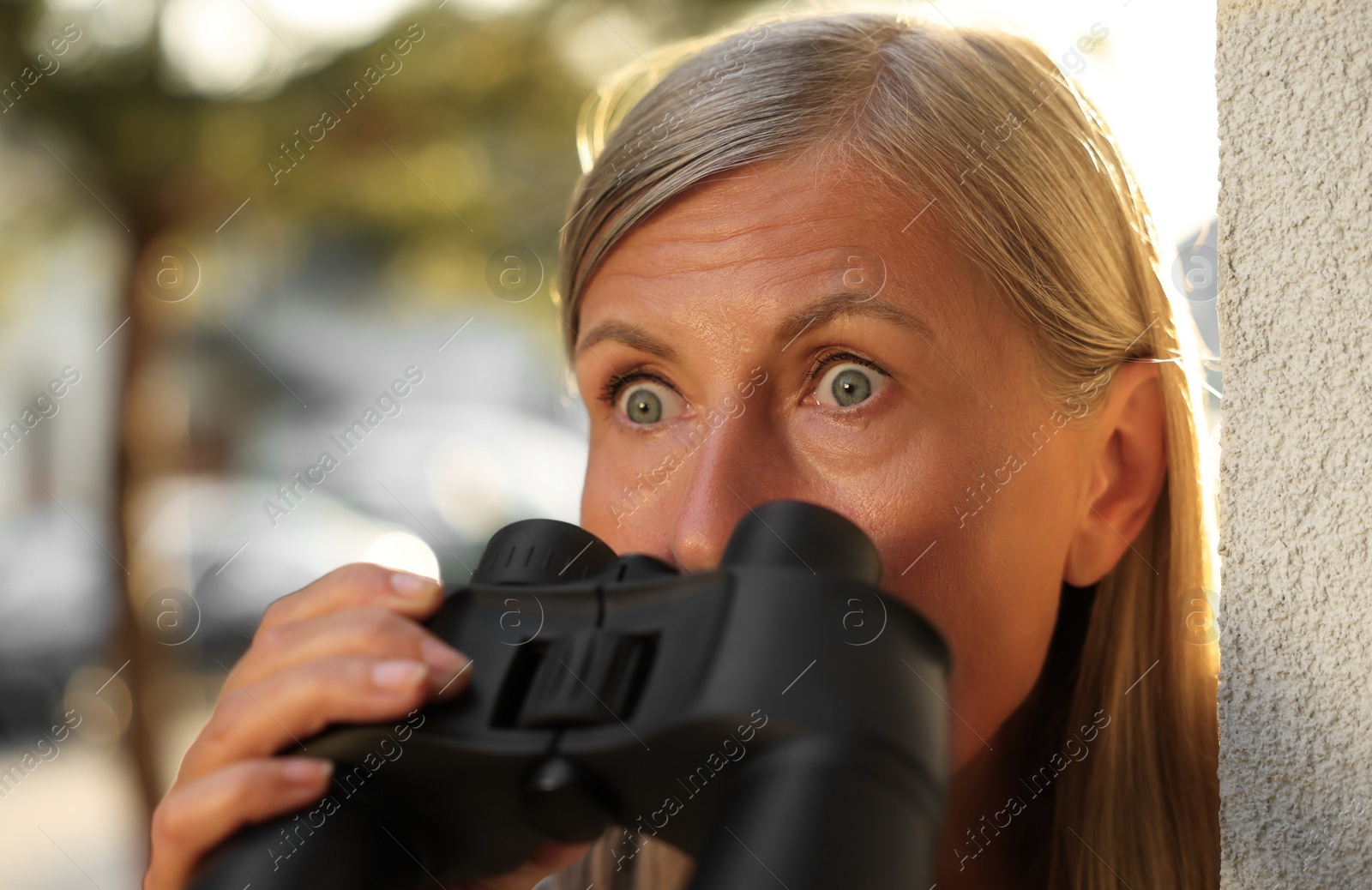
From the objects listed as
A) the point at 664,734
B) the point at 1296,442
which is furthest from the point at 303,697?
the point at 1296,442

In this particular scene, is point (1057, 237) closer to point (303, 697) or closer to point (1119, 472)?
point (1119, 472)

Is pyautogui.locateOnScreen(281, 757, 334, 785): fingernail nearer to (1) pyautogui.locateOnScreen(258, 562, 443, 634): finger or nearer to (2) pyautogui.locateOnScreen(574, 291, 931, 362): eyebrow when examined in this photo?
(1) pyautogui.locateOnScreen(258, 562, 443, 634): finger

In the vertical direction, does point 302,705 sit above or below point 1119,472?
above

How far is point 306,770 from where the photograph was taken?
102 centimetres

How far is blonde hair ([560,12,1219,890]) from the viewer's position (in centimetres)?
149

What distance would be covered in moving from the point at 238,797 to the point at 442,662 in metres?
0.24

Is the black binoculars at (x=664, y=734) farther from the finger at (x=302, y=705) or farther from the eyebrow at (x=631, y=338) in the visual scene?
the eyebrow at (x=631, y=338)

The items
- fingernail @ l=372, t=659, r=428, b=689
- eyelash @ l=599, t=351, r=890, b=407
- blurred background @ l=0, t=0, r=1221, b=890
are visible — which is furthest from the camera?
blurred background @ l=0, t=0, r=1221, b=890

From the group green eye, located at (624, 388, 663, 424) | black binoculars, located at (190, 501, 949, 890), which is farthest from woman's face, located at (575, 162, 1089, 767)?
black binoculars, located at (190, 501, 949, 890)

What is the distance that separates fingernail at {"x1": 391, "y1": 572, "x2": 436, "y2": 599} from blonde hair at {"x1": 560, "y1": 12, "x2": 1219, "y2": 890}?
0.69 meters

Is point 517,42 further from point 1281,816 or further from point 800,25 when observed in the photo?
point 1281,816

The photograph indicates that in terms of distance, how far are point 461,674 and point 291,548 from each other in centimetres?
530

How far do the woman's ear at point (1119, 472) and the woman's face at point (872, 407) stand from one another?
0.05 m

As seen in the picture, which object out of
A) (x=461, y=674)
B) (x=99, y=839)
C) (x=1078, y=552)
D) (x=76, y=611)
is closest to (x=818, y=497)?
(x=1078, y=552)
